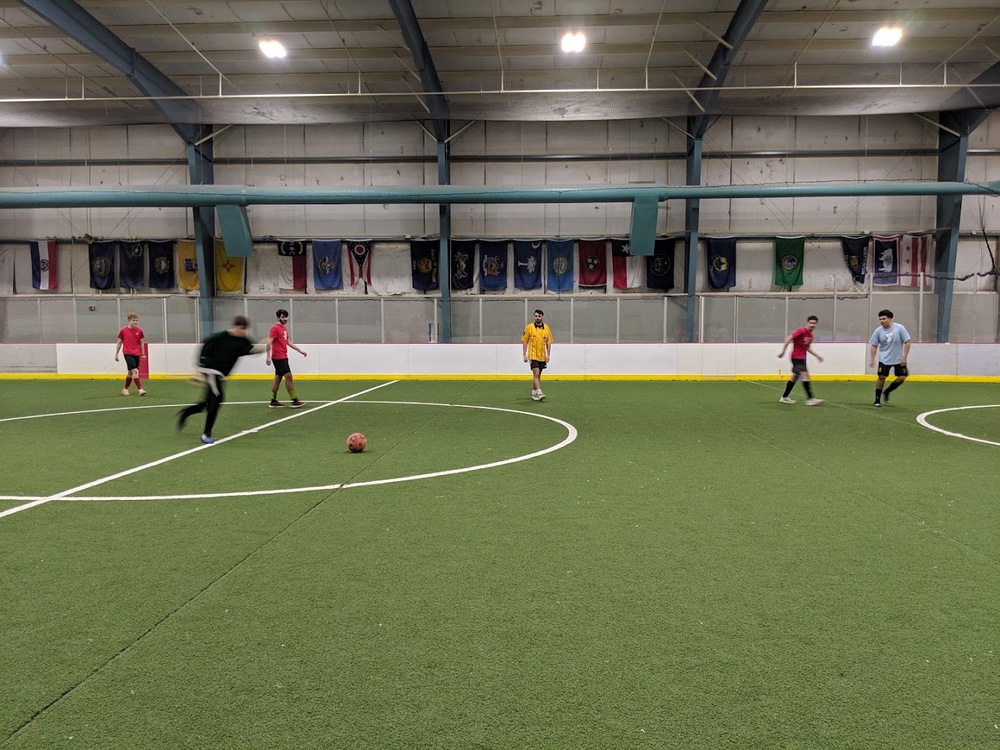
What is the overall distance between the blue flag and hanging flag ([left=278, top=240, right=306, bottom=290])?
4.63 metres

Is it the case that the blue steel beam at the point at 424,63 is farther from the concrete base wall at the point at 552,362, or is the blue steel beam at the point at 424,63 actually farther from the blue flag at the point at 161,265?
the blue flag at the point at 161,265

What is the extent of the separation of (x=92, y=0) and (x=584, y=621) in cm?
2351

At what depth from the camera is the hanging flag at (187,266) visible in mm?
29266

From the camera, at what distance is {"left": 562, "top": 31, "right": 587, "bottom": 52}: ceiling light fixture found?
65.5ft

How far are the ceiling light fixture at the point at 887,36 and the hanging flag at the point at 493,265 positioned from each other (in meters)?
14.6

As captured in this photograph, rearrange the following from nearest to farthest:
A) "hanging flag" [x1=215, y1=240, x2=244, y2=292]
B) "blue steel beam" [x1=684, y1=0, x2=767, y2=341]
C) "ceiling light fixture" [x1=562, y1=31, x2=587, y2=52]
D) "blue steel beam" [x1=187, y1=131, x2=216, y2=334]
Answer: "blue steel beam" [x1=684, y1=0, x2=767, y2=341] < "ceiling light fixture" [x1=562, y1=31, x2=587, y2=52] < "blue steel beam" [x1=187, y1=131, x2=216, y2=334] < "hanging flag" [x1=215, y1=240, x2=244, y2=292]

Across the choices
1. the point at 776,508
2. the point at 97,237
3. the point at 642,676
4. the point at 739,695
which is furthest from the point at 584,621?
the point at 97,237

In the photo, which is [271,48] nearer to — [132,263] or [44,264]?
[132,263]

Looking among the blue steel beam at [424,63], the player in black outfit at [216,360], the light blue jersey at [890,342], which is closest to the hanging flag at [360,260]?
the blue steel beam at [424,63]

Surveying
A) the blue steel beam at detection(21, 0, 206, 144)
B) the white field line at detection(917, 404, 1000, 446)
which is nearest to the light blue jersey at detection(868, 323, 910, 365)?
the white field line at detection(917, 404, 1000, 446)

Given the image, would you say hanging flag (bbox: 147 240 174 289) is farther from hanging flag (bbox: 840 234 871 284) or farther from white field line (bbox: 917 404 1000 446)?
hanging flag (bbox: 840 234 871 284)

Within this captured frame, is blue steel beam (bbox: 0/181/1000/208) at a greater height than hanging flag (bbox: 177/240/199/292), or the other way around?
blue steel beam (bbox: 0/181/1000/208)

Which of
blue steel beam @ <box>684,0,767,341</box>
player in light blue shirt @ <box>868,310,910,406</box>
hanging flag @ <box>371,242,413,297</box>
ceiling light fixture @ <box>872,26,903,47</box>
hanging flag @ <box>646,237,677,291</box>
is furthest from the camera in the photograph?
hanging flag @ <box>371,242,413,297</box>

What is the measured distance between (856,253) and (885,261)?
1338mm
